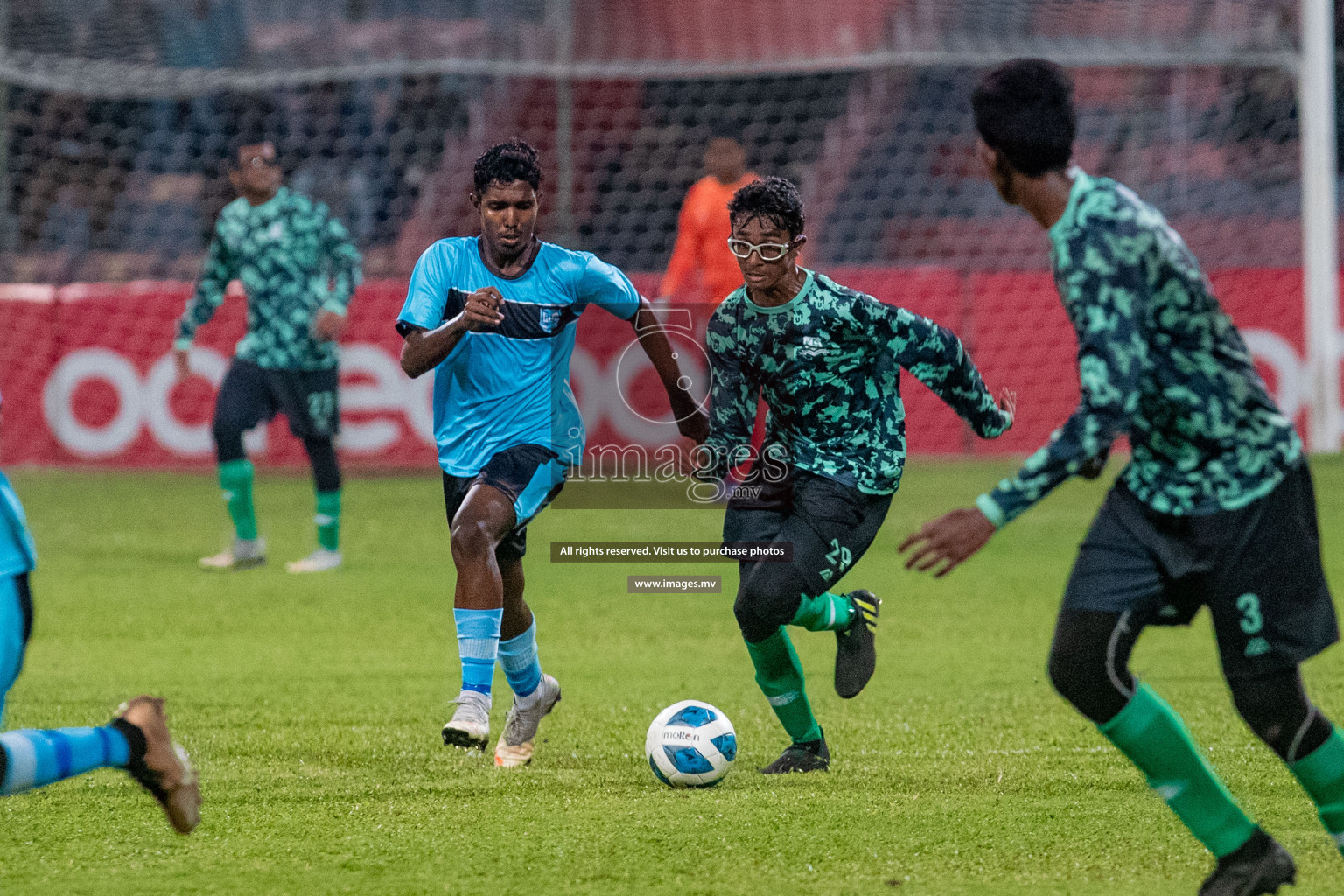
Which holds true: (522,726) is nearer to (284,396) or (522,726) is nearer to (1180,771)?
(1180,771)

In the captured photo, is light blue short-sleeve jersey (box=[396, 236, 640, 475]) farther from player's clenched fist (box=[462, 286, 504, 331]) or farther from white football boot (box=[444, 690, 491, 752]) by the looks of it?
white football boot (box=[444, 690, 491, 752])

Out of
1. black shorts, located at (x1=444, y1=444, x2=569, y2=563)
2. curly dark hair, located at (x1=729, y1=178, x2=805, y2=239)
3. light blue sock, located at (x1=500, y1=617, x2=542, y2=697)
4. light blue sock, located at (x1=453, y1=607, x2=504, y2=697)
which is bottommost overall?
light blue sock, located at (x1=500, y1=617, x2=542, y2=697)

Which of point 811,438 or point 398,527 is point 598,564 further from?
point 811,438

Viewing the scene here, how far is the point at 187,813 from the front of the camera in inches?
151

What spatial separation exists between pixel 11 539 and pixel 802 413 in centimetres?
247

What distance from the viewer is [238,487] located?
956 centimetres

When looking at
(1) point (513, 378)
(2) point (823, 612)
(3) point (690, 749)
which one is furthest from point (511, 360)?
(3) point (690, 749)

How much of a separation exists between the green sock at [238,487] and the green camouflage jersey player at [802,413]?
4.97 m

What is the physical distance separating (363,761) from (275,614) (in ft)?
10.6

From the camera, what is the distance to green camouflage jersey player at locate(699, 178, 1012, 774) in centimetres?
502

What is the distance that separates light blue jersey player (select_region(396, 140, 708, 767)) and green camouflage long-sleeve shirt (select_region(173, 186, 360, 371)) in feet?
14.4

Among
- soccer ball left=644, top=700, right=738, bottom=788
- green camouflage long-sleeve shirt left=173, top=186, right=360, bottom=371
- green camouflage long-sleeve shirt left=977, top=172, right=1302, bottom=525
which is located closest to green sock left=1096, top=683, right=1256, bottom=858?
green camouflage long-sleeve shirt left=977, top=172, right=1302, bottom=525

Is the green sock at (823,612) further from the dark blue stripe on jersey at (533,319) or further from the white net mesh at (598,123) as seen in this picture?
→ the white net mesh at (598,123)

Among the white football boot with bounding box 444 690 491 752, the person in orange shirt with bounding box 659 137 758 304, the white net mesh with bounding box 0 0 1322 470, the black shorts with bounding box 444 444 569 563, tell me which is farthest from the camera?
the white net mesh with bounding box 0 0 1322 470
